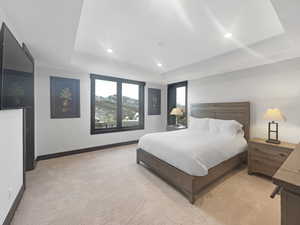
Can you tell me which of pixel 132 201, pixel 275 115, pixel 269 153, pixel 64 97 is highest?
pixel 64 97

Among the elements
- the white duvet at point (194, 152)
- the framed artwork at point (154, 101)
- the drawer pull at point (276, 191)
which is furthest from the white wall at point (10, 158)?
the framed artwork at point (154, 101)

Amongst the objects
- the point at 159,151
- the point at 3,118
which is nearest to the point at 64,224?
the point at 3,118

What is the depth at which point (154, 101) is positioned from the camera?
18.0 feet

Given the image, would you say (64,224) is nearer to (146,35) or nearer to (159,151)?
(159,151)

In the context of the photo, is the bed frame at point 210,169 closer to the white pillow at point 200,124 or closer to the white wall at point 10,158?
the white pillow at point 200,124

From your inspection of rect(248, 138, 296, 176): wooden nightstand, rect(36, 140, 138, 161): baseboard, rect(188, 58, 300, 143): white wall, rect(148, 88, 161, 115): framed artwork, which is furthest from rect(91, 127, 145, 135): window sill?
rect(248, 138, 296, 176): wooden nightstand

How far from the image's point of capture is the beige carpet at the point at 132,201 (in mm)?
1604

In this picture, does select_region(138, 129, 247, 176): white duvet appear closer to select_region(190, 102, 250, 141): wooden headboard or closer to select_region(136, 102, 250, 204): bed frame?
select_region(136, 102, 250, 204): bed frame

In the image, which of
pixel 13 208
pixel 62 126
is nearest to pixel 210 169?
pixel 13 208

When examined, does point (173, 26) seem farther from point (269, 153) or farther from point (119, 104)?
point (119, 104)

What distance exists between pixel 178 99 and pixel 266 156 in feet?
10.9

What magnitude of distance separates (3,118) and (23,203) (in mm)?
1253

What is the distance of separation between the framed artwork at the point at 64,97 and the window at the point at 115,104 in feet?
1.43

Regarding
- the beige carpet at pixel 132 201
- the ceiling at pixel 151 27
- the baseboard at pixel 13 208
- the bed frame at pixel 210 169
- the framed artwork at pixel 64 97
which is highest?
the ceiling at pixel 151 27
